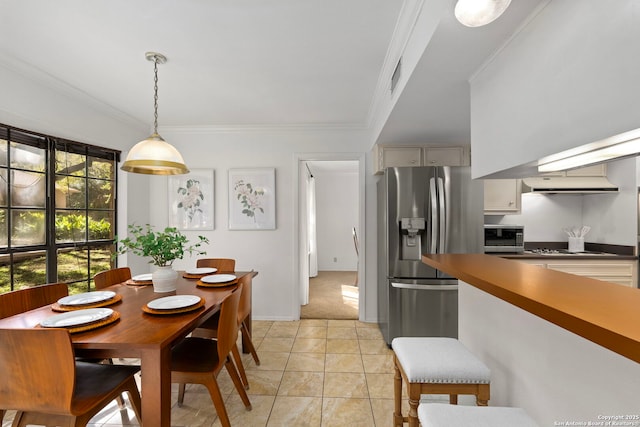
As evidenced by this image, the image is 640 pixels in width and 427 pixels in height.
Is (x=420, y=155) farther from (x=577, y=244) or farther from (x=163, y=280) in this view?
(x=163, y=280)

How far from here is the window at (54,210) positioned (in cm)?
241

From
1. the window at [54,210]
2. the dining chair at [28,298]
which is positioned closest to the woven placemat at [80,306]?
the dining chair at [28,298]

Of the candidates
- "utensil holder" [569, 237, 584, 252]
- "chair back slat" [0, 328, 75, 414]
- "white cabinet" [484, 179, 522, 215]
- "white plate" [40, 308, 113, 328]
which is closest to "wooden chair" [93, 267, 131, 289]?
"white plate" [40, 308, 113, 328]

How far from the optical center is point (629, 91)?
0.83 metres

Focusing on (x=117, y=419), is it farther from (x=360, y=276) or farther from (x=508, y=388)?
(x=360, y=276)

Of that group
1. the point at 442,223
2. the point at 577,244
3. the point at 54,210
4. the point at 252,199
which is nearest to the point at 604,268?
the point at 577,244

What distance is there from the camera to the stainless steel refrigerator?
9.69 ft

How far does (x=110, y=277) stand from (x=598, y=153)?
128 inches

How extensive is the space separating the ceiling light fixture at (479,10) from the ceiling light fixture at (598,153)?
20.1 inches

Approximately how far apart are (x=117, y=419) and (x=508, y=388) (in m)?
2.34

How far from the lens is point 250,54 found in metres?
2.18

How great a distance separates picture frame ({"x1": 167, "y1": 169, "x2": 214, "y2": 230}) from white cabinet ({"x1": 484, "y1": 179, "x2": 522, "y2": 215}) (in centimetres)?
329

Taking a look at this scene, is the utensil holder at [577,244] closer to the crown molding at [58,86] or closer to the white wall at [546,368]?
the white wall at [546,368]

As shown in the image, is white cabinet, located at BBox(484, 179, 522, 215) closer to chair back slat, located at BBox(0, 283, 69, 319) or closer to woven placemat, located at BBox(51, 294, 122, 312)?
woven placemat, located at BBox(51, 294, 122, 312)
